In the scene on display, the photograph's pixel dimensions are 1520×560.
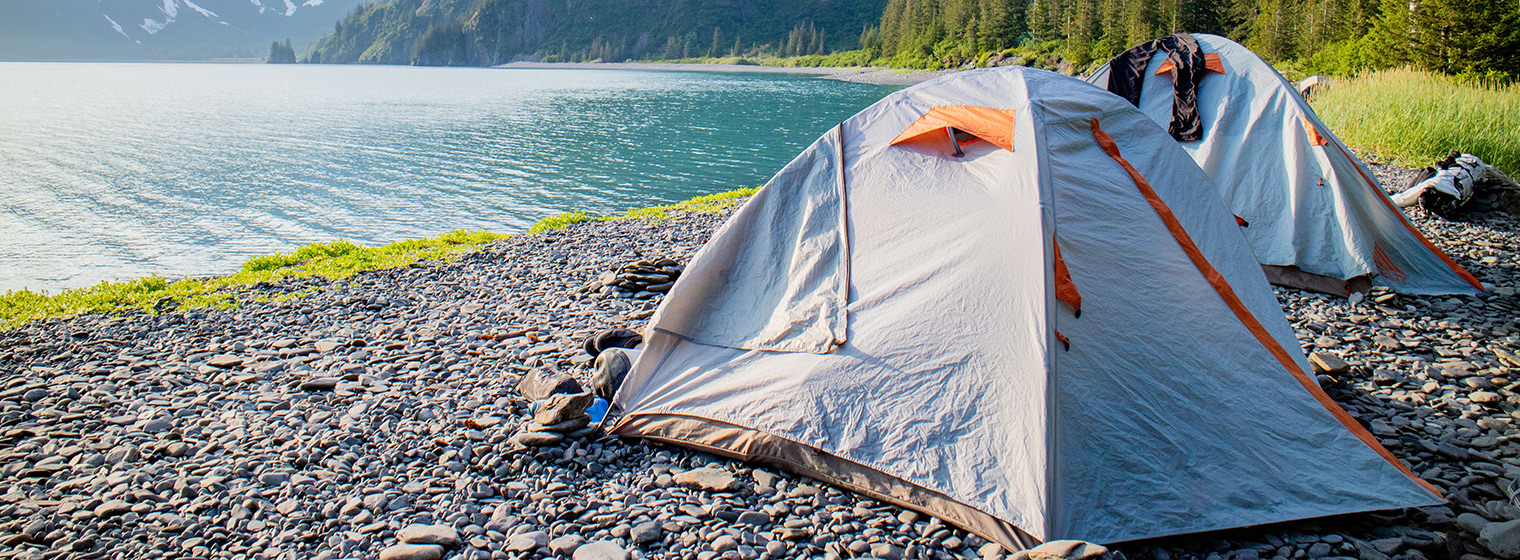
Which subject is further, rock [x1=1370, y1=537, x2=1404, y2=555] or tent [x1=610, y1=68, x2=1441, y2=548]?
tent [x1=610, y1=68, x2=1441, y2=548]

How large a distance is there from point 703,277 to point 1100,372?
255cm

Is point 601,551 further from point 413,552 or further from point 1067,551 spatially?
point 1067,551

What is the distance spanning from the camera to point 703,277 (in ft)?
17.6

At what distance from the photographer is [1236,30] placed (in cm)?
6028

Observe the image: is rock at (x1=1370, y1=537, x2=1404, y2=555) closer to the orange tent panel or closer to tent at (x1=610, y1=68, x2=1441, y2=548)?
tent at (x1=610, y1=68, x2=1441, y2=548)

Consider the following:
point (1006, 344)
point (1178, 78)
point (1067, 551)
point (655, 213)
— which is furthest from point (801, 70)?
point (1067, 551)

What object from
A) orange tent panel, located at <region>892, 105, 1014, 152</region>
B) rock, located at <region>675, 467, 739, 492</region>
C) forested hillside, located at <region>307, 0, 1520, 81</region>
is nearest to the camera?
rock, located at <region>675, 467, 739, 492</region>

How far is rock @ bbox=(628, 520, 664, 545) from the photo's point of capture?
397 cm

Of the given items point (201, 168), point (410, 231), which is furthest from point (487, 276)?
point (201, 168)

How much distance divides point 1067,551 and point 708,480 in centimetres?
194

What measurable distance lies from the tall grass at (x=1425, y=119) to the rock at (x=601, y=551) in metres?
16.7

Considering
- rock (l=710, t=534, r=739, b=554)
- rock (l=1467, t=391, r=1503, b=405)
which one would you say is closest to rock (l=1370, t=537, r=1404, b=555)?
rock (l=1467, t=391, r=1503, b=405)

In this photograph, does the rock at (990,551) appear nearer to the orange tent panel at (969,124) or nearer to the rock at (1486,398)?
the orange tent panel at (969,124)

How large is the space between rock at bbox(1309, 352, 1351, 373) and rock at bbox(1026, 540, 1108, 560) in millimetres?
3477
